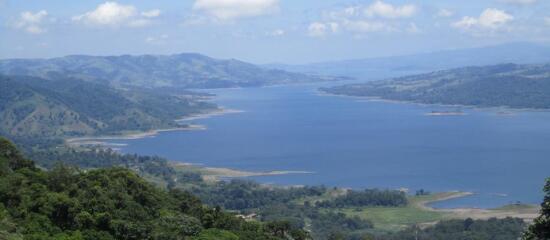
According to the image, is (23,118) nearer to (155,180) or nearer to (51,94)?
(51,94)

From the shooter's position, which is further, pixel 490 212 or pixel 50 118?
pixel 50 118

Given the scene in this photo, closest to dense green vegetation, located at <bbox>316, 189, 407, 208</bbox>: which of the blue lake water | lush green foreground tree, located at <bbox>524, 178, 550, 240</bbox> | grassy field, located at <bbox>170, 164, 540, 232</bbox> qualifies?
grassy field, located at <bbox>170, 164, 540, 232</bbox>

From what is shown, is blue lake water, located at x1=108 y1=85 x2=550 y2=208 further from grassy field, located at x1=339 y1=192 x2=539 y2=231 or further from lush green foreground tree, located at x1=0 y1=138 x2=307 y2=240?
lush green foreground tree, located at x1=0 y1=138 x2=307 y2=240

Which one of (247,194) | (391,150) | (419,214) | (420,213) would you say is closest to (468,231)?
(419,214)

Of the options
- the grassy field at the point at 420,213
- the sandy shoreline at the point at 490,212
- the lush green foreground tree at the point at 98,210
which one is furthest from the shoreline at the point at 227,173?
the lush green foreground tree at the point at 98,210

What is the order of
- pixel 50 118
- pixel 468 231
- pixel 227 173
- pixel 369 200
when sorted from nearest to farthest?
pixel 468 231
pixel 369 200
pixel 227 173
pixel 50 118

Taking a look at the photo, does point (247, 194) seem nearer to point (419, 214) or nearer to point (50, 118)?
point (419, 214)
